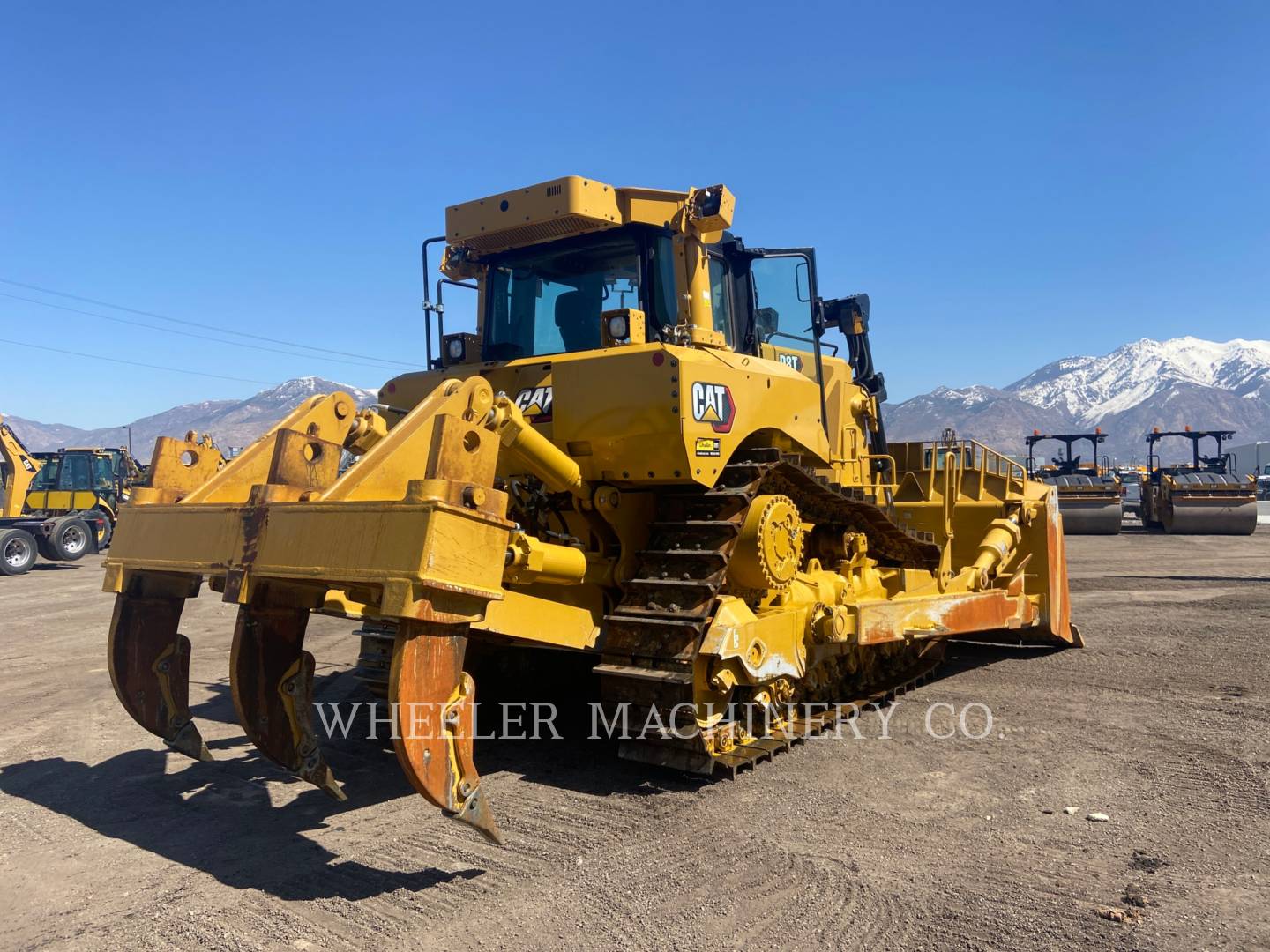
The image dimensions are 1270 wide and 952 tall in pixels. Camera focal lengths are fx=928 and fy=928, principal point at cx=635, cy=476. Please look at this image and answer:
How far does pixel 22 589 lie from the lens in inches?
666

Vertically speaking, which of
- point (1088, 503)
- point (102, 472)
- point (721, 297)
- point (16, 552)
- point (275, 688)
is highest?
point (721, 297)

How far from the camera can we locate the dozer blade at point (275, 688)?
15.2 ft

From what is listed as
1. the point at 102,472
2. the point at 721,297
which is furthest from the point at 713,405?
the point at 102,472

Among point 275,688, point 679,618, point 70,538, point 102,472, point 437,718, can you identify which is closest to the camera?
point 437,718

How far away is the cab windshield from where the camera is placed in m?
6.10

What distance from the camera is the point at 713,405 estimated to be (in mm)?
5223

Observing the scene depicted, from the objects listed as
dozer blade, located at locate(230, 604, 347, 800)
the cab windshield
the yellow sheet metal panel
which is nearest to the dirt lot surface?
dozer blade, located at locate(230, 604, 347, 800)

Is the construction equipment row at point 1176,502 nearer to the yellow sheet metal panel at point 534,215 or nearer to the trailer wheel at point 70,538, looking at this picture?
the yellow sheet metal panel at point 534,215

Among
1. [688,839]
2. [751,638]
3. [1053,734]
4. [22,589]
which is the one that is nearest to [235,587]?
[688,839]

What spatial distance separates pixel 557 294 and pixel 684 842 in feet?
11.9

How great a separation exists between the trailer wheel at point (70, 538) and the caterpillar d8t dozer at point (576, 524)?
729 inches

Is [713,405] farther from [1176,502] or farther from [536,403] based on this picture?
[1176,502]

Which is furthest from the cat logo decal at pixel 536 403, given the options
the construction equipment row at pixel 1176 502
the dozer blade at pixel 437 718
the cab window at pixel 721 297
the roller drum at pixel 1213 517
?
the roller drum at pixel 1213 517

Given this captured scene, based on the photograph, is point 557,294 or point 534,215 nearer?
point 534,215
